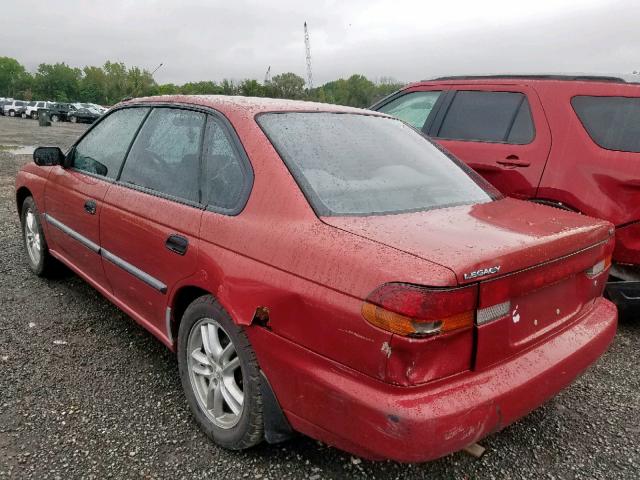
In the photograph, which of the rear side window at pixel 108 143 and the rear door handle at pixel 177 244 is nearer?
the rear door handle at pixel 177 244

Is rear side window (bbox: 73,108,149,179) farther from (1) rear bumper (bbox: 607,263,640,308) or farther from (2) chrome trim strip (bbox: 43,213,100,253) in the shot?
(1) rear bumper (bbox: 607,263,640,308)

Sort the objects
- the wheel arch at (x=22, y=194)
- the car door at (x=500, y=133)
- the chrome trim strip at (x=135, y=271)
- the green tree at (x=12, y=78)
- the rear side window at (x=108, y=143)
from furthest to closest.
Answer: the green tree at (x=12, y=78)
the wheel arch at (x=22, y=194)
the car door at (x=500, y=133)
the rear side window at (x=108, y=143)
the chrome trim strip at (x=135, y=271)

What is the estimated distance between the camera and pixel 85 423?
8.34ft

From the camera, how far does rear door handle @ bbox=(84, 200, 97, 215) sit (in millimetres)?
3276

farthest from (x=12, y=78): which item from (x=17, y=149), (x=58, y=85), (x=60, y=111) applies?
(x=17, y=149)

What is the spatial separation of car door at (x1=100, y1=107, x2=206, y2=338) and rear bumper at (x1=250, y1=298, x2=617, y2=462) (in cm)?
71

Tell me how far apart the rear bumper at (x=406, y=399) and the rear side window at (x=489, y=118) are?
2391mm

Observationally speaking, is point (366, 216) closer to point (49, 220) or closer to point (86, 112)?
point (49, 220)

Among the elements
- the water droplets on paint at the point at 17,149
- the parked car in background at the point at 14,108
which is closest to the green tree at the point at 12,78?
the parked car in background at the point at 14,108

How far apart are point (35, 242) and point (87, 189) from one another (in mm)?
1454

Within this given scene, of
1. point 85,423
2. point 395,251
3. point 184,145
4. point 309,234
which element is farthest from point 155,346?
point 395,251

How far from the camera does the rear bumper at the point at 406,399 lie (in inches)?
66.0

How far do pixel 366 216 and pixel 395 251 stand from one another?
1.19 ft

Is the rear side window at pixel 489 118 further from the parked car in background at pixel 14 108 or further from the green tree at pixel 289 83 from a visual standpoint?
the green tree at pixel 289 83
